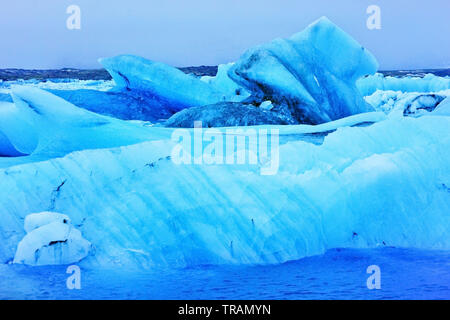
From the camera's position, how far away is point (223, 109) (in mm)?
6887

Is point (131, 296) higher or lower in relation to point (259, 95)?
lower

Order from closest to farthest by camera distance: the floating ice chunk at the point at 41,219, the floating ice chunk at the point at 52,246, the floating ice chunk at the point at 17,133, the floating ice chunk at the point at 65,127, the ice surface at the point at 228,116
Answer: the floating ice chunk at the point at 52,246
the floating ice chunk at the point at 41,219
the floating ice chunk at the point at 65,127
the floating ice chunk at the point at 17,133
the ice surface at the point at 228,116

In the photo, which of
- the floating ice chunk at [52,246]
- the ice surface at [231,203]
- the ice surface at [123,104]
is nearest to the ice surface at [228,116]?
the ice surface at [123,104]

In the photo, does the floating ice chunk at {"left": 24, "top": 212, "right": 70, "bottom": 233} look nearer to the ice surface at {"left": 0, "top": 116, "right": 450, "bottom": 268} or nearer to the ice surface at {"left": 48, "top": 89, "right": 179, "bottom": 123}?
the ice surface at {"left": 0, "top": 116, "right": 450, "bottom": 268}

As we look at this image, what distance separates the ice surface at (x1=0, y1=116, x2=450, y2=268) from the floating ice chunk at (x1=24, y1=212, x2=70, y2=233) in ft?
0.46

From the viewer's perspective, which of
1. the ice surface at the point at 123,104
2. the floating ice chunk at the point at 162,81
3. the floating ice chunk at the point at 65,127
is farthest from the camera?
the ice surface at the point at 123,104

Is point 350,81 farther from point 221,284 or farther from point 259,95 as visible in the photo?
point 221,284

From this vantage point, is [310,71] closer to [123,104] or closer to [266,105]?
[266,105]

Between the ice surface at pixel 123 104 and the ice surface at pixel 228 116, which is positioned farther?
the ice surface at pixel 123 104

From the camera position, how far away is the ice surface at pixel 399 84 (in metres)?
19.7

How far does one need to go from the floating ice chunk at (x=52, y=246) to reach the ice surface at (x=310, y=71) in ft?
14.5

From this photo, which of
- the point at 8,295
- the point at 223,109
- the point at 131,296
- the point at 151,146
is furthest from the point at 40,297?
the point at 223,109

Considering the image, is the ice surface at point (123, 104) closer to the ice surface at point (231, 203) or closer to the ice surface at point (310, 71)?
the ice surface at point (310, 71)

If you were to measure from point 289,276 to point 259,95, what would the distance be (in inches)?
186
